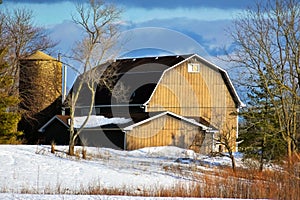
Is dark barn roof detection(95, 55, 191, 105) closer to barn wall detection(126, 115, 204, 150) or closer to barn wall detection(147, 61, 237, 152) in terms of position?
barn wall detection(147, 61, 237, 152)

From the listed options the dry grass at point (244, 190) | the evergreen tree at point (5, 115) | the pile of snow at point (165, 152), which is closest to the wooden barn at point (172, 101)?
the pile of snow at point (165, 152)

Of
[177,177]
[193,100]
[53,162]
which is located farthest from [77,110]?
[177,177]

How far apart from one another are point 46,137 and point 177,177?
24053 mm

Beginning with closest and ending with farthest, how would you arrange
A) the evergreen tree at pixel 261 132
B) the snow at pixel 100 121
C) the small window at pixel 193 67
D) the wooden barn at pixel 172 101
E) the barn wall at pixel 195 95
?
1. the evergreen tree at pixel 261 132
2. the wooden barn at pixel 172 101
3. the snow at pixel 100 121
4. the barn wall at pixel 195 95
5. the small window at pixel 193 67

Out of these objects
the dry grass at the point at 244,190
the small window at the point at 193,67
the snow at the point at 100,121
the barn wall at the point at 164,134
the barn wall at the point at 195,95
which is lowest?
the dry grass at the point at 244,190

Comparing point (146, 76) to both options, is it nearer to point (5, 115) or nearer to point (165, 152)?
point (165, 152)

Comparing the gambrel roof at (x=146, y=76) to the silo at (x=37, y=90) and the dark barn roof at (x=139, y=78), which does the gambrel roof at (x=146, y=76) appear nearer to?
the dark barn roof at (x=139, y=78)

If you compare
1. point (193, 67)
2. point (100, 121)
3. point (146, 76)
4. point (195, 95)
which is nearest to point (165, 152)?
point (100, 121)

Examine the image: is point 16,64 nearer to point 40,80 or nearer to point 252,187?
point 40,80

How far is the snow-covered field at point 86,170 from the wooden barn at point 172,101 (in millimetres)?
6248

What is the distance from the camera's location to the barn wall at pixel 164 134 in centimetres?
4088

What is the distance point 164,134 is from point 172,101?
15.6ft

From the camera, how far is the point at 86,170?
27.1m

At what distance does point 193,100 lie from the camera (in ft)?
153
